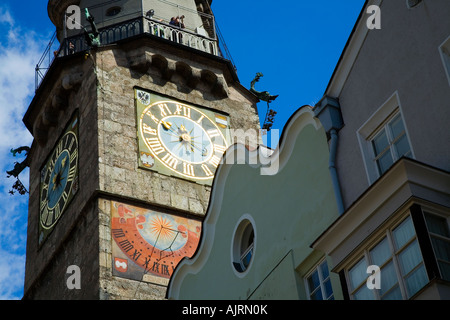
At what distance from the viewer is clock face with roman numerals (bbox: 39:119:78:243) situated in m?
27.3

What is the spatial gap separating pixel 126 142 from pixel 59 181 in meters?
2.65

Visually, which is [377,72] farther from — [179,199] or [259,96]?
[259,96]

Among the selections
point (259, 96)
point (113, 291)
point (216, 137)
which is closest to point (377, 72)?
point (113, 291)

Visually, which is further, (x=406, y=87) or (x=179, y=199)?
(x=179, y=199)

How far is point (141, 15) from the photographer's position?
30.5m

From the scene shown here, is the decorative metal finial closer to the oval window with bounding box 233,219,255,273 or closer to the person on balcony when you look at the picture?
the person on balcony

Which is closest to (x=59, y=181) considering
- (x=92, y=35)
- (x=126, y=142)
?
(x=126, y=142)

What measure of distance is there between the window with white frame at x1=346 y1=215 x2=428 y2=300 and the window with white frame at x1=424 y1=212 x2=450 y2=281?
16cm

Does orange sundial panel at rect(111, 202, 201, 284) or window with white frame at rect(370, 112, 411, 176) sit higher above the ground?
orange sundial panel at rect(111, 202, 201, 284)

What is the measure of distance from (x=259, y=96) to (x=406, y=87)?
18.2 meters
